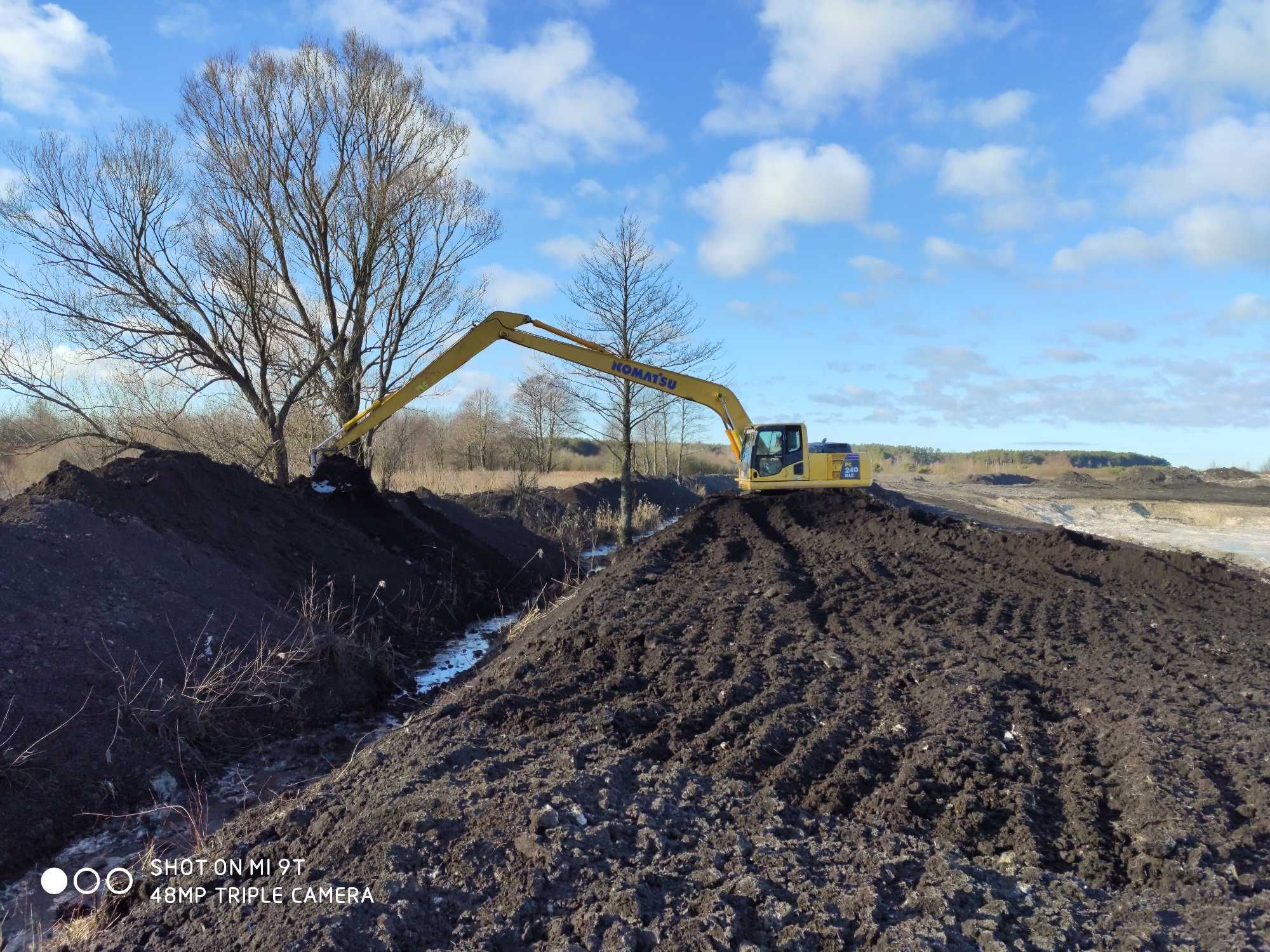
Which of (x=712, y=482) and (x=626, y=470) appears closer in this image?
(x=626, y=470)

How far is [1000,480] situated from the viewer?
50.3 metres

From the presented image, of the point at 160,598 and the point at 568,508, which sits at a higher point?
the point at 568,508

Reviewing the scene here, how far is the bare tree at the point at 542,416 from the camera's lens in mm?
17141

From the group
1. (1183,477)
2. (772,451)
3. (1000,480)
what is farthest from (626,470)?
(1183,477)

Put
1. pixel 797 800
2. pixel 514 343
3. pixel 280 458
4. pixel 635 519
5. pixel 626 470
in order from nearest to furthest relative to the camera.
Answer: pixel 797 800, pixel 514 343, pixel 280 458, pixel 626 470, pixel 635 519

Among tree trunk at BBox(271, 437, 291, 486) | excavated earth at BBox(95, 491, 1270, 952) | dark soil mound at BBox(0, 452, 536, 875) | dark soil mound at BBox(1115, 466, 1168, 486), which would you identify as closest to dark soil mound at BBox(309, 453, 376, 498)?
dark soil mound at BBox(0, 452, 536, 875)

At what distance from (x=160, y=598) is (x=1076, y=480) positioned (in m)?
51.5

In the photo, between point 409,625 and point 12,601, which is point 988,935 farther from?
point 409,625

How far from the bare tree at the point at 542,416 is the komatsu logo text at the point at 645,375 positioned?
2.88 m

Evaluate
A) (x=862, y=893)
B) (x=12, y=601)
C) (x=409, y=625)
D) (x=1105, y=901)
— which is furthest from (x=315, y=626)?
(x=1105, y=901)

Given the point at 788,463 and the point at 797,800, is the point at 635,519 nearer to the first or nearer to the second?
the point at 788,463

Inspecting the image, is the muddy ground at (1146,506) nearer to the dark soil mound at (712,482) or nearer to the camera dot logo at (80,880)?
the dark soil mound at (712,482)

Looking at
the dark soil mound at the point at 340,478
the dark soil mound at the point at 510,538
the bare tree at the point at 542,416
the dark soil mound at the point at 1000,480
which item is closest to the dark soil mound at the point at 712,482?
the bare tree at the point at 542,416

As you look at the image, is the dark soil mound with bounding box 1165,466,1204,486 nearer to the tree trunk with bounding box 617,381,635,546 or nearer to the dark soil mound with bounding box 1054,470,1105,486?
the dark soil mound with bounding box 1054,470,1105,486
